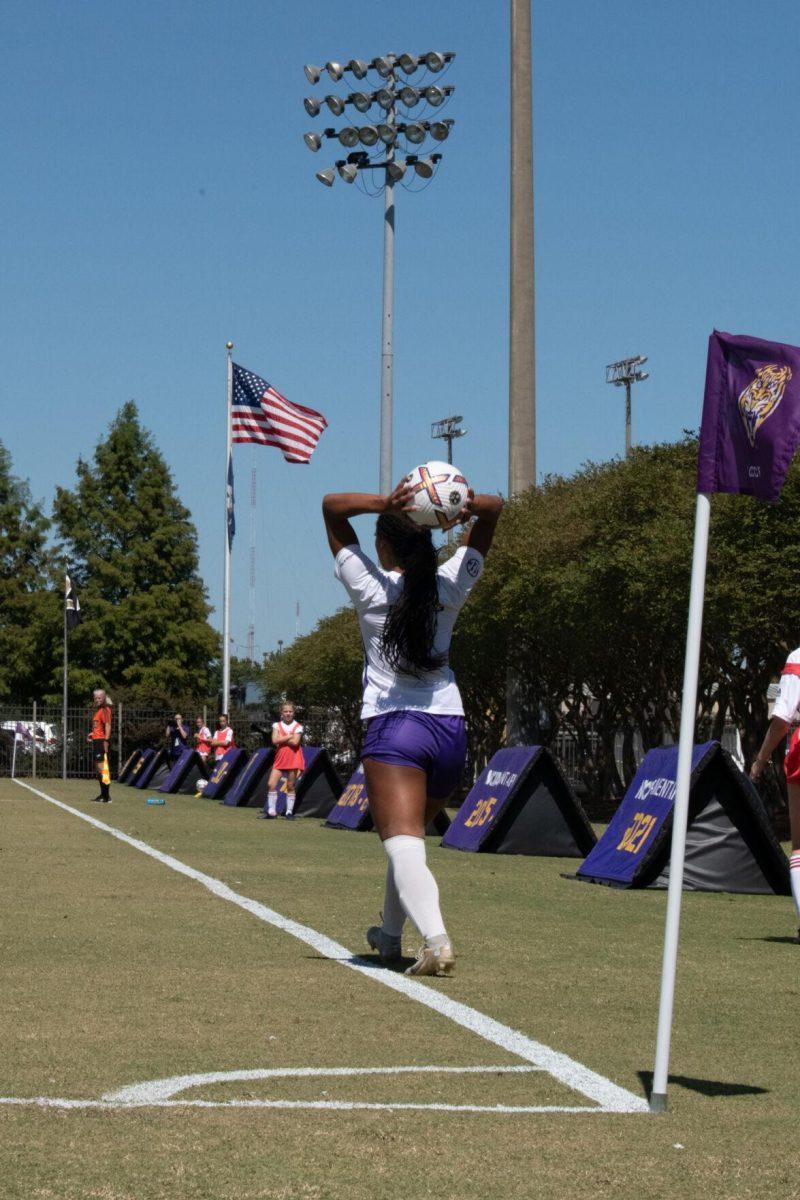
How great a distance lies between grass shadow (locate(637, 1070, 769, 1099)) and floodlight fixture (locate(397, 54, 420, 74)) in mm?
33334

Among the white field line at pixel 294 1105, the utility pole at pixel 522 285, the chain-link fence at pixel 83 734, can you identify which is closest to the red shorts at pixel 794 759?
the white field line at pixel 294 1105

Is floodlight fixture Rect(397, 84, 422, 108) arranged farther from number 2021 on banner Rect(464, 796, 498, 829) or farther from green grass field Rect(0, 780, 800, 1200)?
green grass field Rect(0, 780, 800, 1200)

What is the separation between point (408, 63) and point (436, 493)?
30937mm

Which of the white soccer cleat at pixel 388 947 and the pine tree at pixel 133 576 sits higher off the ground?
the pine tree at pixel 133 576

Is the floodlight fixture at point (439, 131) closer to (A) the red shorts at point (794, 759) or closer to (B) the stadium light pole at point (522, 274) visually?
(B) the stadium light pole at point (522, 274)

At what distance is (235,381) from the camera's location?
40594mm

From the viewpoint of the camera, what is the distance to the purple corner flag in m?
6.00

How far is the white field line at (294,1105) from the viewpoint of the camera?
16.9ft

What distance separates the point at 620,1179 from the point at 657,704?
123 ft

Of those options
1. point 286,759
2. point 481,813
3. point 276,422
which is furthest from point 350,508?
point 276,422

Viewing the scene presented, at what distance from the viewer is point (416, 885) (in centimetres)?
Answer: 794

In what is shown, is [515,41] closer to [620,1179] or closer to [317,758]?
[317,758]

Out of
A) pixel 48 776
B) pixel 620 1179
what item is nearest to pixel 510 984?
pixel 620 1179

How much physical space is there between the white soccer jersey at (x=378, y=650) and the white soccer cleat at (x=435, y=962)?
1018mm
